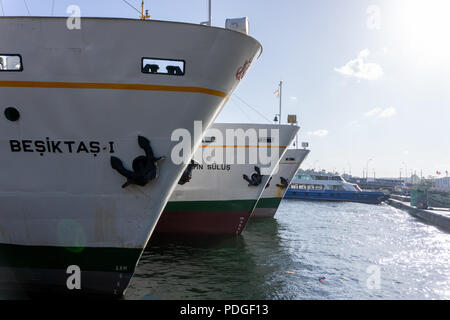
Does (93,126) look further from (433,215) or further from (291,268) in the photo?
(433,215)

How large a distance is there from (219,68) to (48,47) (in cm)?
336

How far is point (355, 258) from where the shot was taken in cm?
1353

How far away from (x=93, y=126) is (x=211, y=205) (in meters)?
10.5

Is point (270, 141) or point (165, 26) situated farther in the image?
point (270, 141)

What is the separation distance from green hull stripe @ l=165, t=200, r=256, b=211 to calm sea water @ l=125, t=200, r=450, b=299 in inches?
63.8

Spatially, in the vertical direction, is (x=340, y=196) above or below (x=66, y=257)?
below

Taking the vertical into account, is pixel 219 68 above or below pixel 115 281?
above

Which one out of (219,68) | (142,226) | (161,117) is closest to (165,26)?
(219,68)

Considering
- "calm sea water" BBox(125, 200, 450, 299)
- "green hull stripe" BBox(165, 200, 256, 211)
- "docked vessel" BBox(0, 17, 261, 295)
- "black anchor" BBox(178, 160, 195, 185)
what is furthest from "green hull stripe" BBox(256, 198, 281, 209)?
"docked vessel" BBox(0, 17, 261, 295)

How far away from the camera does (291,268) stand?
1144cm

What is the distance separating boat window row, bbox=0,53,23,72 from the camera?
5621 millimetres

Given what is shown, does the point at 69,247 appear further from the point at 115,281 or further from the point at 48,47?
the point at 48,47

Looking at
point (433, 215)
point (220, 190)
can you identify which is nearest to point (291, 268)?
point (220, 190)

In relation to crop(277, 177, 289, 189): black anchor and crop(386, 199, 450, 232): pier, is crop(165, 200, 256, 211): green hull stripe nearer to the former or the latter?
crop(277, 177, 289, 189): black anchor
